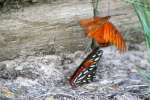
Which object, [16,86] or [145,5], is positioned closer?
[145,5]

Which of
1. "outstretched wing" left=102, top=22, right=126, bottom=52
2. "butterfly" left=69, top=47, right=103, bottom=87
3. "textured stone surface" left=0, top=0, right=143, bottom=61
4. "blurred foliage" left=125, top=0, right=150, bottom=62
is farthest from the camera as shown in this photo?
"textured stone surface" left=0, top=0, right=143, bottom=61

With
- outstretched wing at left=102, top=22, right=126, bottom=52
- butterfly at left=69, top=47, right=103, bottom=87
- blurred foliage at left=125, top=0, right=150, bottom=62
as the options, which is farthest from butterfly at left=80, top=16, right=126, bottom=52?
blurred foliage at left=125, top=0, right=150, bottom=62

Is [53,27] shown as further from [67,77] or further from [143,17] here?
[143,17]

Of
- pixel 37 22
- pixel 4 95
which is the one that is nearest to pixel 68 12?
pixel 37 22

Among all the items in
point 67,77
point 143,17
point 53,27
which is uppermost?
point 143,17

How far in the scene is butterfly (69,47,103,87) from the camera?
296cm

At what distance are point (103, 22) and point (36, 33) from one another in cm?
52

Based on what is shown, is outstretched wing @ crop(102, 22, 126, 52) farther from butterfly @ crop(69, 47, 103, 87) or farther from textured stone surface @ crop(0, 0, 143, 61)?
textured stone surface @ crop(0, 0, 143, 61)

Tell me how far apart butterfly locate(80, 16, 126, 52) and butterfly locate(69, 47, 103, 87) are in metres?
0.10

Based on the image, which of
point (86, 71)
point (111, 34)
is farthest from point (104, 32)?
point (86, 71)

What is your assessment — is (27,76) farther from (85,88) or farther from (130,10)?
(130,10)

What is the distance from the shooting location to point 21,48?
3.26m

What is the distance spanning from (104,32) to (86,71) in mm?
265

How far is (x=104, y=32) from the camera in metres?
2.81
